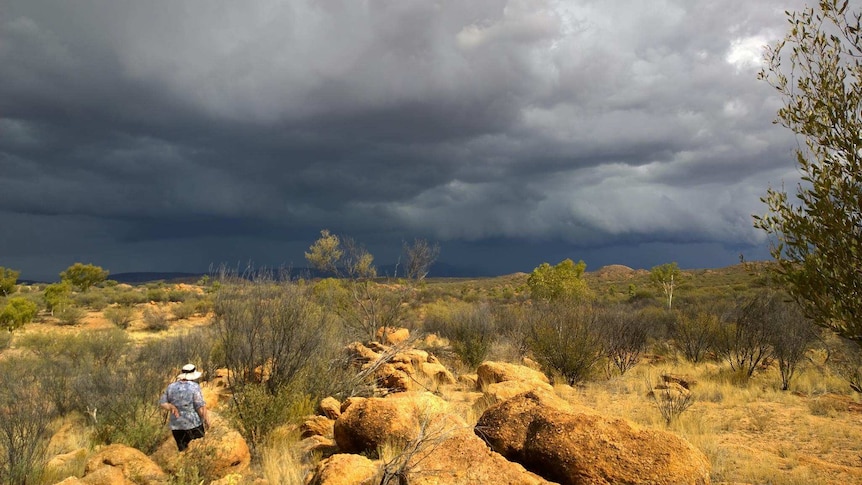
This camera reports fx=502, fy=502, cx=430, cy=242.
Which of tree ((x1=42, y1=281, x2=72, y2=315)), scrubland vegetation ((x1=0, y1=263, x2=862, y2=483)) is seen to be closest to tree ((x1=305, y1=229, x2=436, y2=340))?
scrubland vegetation ((x1=0, y1=263, x2=862, y2=483))

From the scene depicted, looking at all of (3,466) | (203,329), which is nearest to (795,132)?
(3,466)

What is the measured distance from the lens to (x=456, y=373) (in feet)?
59.4

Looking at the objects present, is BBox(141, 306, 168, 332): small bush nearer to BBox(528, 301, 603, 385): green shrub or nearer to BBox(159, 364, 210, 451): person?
BBox(528, 301, 603, 385): green shrub

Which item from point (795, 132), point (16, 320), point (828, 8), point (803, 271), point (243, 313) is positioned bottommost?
point (16, 320)

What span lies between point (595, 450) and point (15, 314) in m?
35.1

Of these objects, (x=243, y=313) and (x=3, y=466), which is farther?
(x=243, y=313)

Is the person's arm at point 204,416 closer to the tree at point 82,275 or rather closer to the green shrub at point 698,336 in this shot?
the green shrub at point 698,336

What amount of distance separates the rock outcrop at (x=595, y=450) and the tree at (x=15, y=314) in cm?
3289

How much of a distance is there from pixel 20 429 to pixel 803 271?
1194 centimetres

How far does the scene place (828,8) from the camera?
5945 mm

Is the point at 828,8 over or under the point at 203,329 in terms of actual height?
over

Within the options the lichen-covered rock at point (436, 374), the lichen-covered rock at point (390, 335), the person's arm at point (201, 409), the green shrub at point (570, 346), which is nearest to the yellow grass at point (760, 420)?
the green shrub at point (570, 346)

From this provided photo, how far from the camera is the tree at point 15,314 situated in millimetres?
29016

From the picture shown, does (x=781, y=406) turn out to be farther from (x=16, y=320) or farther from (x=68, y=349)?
(x=16, y=320)
